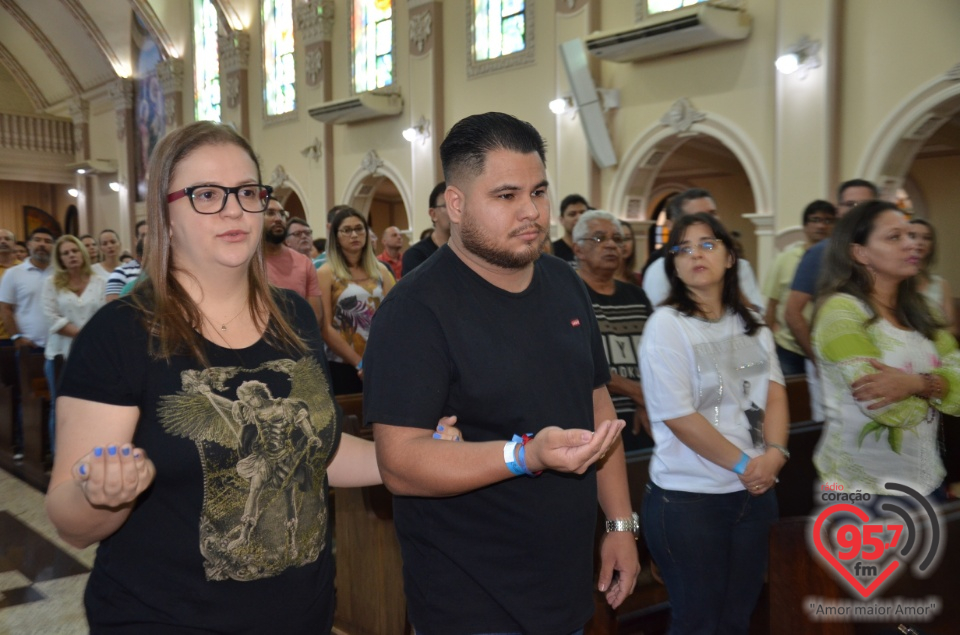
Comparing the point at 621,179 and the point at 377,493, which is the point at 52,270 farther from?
the point at 621,179

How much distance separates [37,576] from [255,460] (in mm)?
3500

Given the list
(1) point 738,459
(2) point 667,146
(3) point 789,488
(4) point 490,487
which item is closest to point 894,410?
(1) point 738,459

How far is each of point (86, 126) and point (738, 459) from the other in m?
23.3

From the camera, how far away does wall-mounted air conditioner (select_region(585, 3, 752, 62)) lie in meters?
9.23

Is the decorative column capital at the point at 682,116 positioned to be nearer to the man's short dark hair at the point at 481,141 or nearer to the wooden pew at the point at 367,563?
the wooden pew at the point at 367,563

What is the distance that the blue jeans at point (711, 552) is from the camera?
2.50 metres

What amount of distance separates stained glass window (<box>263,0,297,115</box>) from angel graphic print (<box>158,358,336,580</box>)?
49.7 ft

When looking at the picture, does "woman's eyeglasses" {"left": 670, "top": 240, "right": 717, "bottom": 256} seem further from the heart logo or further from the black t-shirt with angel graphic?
the black t-shirt with angel graphic

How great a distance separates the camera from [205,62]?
Result: 60.6 ft

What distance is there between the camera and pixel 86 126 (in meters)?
22.5

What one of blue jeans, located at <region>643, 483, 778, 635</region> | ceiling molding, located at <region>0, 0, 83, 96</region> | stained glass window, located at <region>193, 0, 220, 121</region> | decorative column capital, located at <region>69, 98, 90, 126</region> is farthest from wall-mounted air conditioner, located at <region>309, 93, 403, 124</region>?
blue jeans, located at <region>643, 483, 778, 635</region>

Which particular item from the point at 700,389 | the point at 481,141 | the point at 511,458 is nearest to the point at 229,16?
the point at 700,389

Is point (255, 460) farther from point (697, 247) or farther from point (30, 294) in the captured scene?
point (30, 294)

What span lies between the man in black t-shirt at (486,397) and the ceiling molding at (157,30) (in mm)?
19291
